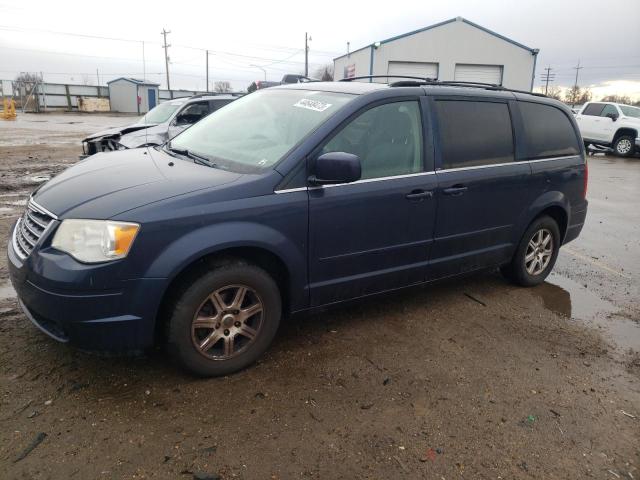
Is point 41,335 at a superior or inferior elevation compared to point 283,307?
inferior

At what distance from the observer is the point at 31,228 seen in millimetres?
2955

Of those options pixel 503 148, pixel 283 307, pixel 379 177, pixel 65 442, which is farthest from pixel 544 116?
pixel 65 442

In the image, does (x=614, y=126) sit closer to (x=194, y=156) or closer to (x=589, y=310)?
(x=589, y=310)

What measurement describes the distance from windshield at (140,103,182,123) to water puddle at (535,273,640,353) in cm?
799

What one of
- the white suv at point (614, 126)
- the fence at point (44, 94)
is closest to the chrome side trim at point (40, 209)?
the white suv at point (614, 126)

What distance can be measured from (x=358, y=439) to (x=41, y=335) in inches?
90.3

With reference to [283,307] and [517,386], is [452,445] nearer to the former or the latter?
[517,386]

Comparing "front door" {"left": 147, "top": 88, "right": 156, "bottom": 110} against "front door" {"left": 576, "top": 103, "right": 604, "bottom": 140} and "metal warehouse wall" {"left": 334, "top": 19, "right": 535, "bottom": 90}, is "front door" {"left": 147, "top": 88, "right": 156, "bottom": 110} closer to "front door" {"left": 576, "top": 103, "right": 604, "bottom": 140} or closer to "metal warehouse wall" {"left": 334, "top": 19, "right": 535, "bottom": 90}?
"metal warehouse wall" {"left": 334, "top": 19, "right": 535, "bottom": 90}

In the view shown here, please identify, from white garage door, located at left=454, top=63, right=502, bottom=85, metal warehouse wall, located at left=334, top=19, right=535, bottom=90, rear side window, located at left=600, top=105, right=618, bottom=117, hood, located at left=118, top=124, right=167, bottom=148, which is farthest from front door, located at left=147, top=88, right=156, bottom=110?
hood, located at left=118, top=124, right=167, bottom=148

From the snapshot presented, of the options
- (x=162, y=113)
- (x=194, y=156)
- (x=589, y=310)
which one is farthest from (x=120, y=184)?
(x=162, y=113)

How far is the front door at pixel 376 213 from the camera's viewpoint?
3317 mm

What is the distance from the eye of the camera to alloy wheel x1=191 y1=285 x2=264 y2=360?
297 centimetres

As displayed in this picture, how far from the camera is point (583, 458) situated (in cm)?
259

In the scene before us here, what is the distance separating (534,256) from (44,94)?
44602 mm
